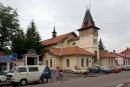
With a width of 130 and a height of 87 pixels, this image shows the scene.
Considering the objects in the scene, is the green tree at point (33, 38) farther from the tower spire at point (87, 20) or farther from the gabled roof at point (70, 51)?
the tower spire at point (87, 20)

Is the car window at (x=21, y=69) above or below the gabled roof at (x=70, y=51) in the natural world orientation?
below

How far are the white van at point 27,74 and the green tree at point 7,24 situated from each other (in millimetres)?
35365

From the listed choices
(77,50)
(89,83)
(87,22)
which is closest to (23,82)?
(89,83)

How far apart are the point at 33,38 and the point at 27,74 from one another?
39420 mm

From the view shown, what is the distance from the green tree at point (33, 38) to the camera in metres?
71.2

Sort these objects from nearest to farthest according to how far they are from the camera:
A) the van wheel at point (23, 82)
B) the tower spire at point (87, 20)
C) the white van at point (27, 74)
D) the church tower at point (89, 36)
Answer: the white van at point (27, 74) < the van wheel at point (23, 82) < the church tower at point (89, 36) < the tower spire at point (87, 20)

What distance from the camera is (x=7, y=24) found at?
69312 millimetres

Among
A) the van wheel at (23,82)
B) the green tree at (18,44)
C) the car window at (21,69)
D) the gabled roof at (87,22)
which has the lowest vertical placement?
the van wheel at (23,82)

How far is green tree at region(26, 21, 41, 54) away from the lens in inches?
2803

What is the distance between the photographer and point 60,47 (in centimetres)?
7450

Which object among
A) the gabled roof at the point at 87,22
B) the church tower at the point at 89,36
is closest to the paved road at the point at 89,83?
the church tower at the point at 89,36

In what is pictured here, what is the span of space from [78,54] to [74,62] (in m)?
1.81

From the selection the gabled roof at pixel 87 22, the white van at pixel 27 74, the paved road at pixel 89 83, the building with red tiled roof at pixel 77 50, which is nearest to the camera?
the paved road at pixel 89 83

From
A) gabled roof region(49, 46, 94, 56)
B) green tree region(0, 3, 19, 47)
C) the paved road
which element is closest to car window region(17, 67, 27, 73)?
the paved road
